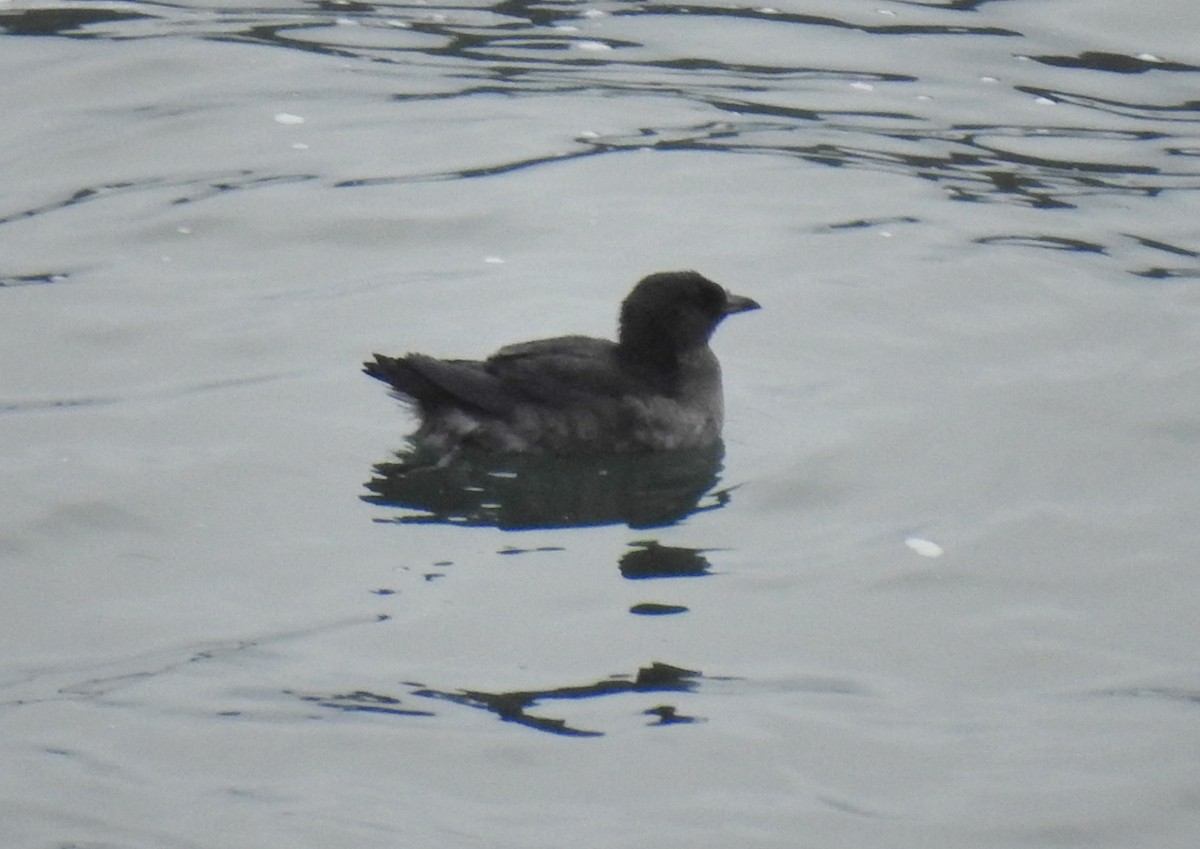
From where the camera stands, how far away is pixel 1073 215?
45.9 ft

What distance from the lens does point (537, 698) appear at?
25.5 ft

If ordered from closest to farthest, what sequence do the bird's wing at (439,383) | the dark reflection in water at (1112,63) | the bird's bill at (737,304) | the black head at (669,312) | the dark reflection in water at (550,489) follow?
the dark reflection in water at (550,489) → the bird's wing at (439,383) → the black head at (669,312) → the bird's bill at (737,304) → the dark reflection in water at (1112,63)

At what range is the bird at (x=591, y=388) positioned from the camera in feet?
33.5

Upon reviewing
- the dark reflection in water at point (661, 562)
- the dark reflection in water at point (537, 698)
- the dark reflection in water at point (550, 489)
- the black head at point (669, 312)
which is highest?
the black head at point (669, 312)

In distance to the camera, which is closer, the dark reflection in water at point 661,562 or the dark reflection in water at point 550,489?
the dark reflection in water at point 661,562

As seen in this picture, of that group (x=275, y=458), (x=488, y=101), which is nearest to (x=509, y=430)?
(x=275, y=458)

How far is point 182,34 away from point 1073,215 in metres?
8.07

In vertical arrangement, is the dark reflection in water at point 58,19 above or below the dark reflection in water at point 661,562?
above

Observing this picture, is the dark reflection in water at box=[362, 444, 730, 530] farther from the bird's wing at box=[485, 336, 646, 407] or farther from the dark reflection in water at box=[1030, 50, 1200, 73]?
the dark reflection in water at box=[1030, 50, 1200, 73]

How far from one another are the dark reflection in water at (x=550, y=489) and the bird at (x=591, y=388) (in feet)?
0.23

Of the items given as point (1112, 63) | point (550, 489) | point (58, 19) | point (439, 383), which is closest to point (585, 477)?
point (550, 489)

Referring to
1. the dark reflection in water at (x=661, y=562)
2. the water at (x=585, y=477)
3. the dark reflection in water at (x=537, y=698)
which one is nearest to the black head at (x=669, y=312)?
the water at (x=585, y=477)

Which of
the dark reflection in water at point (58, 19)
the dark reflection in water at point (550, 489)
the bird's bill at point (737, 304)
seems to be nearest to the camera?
the dark reflection in water at point (550, 489)

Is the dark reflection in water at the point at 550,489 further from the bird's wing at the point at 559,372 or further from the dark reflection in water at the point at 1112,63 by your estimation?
the dark reflection in water at the point at 1112,63
